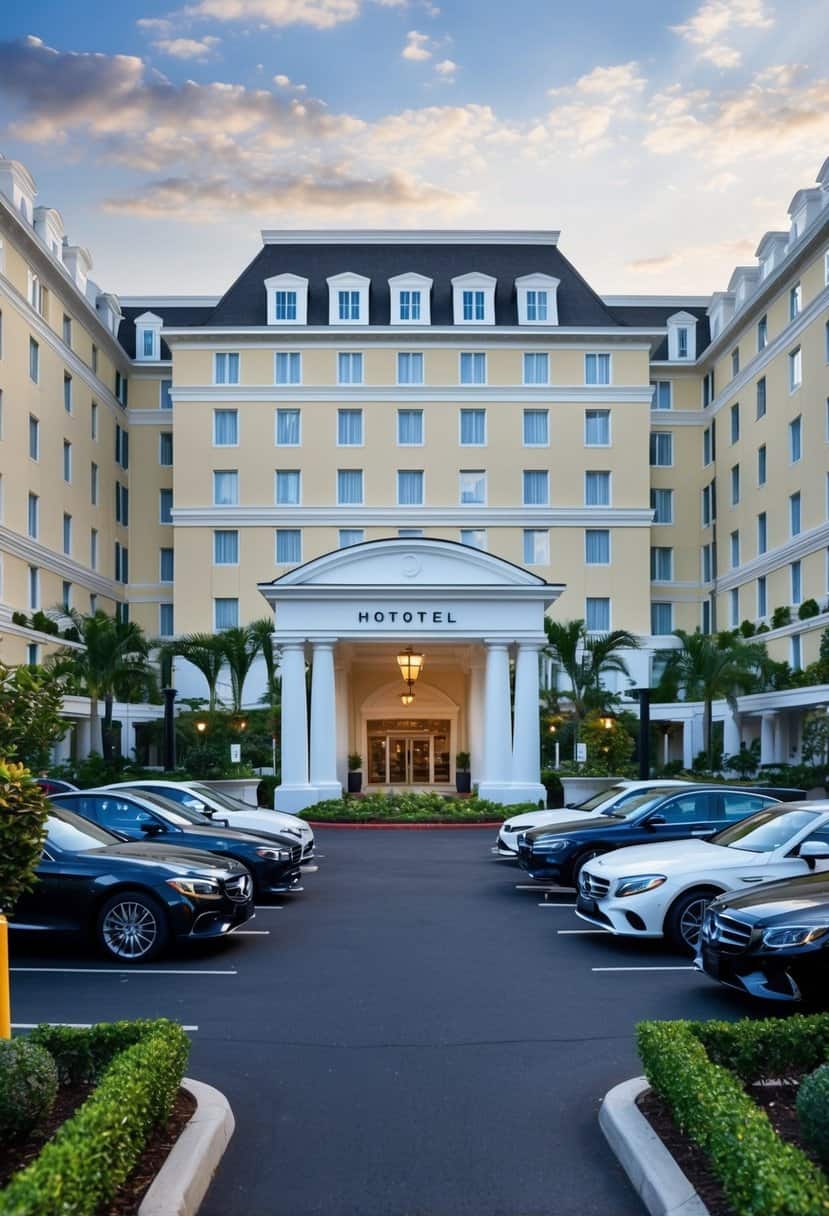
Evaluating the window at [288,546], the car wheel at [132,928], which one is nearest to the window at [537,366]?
the window at [288,546]

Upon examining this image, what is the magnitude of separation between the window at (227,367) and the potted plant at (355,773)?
17.8 meters

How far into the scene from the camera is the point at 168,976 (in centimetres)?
1051

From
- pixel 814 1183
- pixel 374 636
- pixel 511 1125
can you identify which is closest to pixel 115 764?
pixel 374 636

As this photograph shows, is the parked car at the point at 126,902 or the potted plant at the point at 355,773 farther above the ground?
the parked car at the point at 126,902

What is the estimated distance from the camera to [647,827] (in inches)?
588

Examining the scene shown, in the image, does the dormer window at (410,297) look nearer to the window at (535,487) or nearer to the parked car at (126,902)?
the window at (535,487)

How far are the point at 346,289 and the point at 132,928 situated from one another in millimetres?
44317

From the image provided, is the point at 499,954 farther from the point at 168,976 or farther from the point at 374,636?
the point at 374,636

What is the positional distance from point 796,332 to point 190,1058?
128 feet

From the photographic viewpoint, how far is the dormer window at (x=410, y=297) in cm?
5184

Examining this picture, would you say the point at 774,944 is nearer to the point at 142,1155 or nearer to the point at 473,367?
the point at 142,1155

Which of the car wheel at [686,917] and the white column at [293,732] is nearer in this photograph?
the car wheel at [686,917]

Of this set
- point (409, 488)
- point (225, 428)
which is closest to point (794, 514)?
point (409, 488)

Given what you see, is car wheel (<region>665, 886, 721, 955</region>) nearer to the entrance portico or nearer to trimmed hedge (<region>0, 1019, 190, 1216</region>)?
trimmed hedge (<region>0, 1019, 190, 1216</region>)
